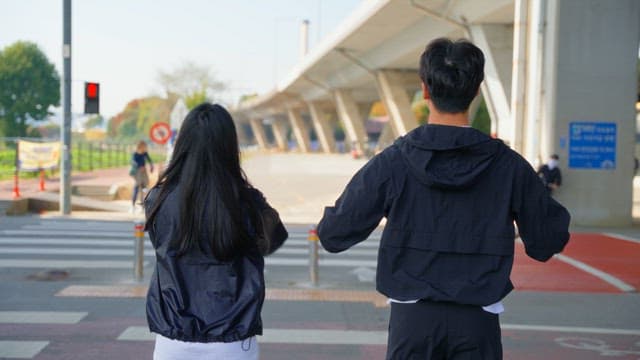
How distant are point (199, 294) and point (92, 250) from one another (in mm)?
9843

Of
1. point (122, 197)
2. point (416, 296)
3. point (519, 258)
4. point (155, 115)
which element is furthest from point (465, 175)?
point (155, 115)

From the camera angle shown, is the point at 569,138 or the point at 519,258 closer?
the point at 519,258

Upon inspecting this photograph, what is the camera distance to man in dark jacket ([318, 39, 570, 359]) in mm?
2621

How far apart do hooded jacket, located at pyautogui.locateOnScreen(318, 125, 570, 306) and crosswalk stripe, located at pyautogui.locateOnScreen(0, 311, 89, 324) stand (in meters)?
5.42

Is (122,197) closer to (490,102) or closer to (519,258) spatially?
(490,102)

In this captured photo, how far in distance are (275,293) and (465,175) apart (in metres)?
6.44

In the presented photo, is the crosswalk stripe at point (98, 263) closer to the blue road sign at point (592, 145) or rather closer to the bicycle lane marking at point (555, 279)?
the bicycle lane marking at point (555, 279)

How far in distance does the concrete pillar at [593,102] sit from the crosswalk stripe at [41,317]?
41.6 ft

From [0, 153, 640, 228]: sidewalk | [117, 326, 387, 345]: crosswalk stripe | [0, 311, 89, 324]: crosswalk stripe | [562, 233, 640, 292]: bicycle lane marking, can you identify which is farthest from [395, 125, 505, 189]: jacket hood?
[0, 153, 640, 228]: sidewalk

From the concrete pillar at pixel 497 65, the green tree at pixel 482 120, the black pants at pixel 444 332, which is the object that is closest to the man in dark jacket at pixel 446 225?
the black pants at pixel 444 332

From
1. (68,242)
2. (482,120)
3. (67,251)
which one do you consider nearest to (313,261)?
(67,251)

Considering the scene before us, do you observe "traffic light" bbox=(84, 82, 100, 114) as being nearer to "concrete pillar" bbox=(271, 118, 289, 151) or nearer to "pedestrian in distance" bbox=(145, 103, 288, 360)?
"pedestrian in distance" bbox=(145, 103, 288, 360)

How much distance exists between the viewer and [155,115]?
62.4 meters

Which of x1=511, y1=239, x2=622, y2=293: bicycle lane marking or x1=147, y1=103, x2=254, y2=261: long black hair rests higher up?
x1=147, y1=103, x2=254, y2=261: long black hair
